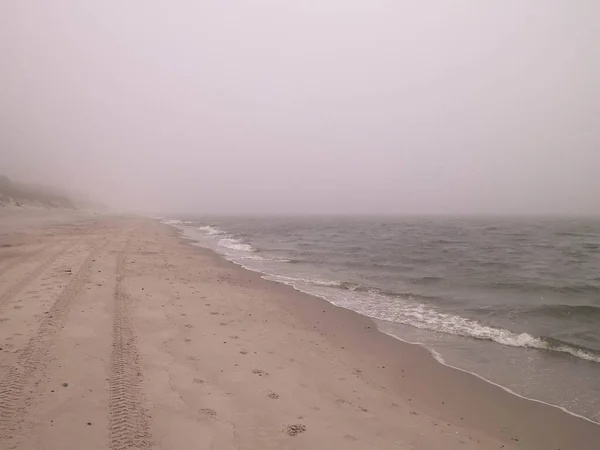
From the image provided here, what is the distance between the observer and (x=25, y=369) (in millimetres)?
5281

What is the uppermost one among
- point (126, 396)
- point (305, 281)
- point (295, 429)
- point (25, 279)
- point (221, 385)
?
point (25, 279)

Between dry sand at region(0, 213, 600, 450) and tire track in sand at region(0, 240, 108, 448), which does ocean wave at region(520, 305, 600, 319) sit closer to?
dry sand at region(0, 213, 600, 450)

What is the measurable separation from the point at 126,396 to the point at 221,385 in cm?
147

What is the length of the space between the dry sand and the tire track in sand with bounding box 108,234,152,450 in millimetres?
20

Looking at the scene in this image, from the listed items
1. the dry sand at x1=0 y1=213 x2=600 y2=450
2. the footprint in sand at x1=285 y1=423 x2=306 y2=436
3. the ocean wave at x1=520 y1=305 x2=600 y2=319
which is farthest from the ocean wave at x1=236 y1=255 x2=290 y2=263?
the footprint in sand at x1=285 y1=423 x2=306 y2=436

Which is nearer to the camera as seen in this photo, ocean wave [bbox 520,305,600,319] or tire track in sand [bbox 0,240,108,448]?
tire track in sand [bbox 0,240,108,448]

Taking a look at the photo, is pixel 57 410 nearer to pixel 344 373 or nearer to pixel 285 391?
pixel 285 391

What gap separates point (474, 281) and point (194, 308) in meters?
14.1

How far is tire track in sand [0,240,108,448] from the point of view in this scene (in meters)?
4.02

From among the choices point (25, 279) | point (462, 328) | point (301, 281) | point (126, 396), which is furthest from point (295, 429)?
point (301, 281)

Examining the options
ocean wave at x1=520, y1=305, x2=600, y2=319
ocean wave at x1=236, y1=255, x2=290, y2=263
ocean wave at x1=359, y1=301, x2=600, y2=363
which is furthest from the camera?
ocean wave at x1=236, y1=255, x2=290, y2=263

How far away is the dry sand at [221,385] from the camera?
14.0 feet

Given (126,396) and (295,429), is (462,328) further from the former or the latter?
(126,396)

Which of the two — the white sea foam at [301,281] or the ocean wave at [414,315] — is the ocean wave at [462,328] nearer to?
the ocean wave at [414,315]
